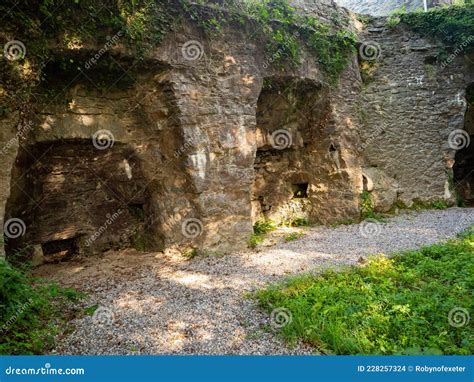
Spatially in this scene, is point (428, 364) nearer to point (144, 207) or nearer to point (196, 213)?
point (196, 213)

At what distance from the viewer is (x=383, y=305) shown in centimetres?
370

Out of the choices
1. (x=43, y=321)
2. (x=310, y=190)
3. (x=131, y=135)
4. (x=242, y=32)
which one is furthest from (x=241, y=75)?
(x=43, y=321)

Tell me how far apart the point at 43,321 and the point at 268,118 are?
6507 millimetres

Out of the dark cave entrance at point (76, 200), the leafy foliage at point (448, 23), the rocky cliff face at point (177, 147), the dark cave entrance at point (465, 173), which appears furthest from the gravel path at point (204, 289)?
the leafy foliage at point (448, 23)

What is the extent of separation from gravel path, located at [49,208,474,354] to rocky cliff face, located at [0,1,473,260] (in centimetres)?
79

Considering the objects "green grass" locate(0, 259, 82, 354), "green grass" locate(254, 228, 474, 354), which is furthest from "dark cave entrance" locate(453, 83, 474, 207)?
"green grass" locate(0, 259, 82, 354)

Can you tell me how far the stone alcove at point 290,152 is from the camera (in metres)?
8.36

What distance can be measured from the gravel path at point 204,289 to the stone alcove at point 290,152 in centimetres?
147

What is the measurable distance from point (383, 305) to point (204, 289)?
2362 mm

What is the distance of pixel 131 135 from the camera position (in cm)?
636

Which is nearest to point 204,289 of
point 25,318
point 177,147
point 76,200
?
point 25,318

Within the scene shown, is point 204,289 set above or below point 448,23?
below

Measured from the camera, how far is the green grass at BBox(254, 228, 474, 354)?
3.04 m

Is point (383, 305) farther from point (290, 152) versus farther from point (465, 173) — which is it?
point (465, 173)
